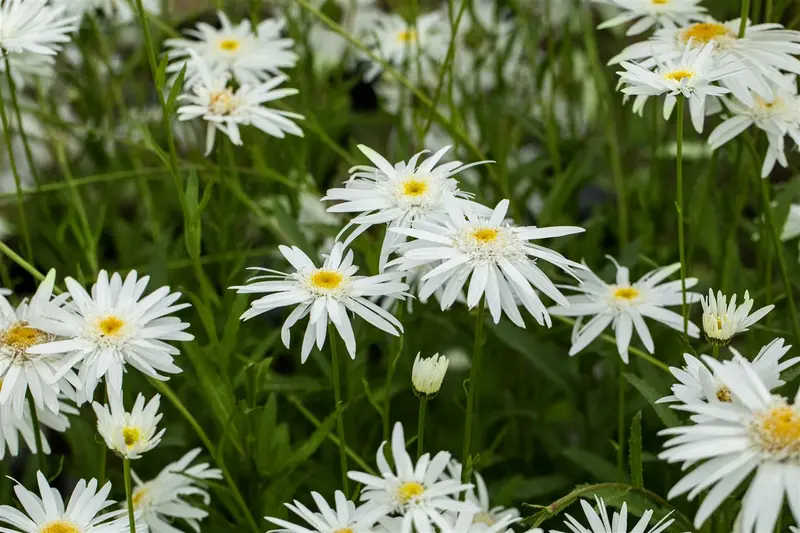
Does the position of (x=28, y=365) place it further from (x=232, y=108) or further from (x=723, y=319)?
(x=723, y=319)

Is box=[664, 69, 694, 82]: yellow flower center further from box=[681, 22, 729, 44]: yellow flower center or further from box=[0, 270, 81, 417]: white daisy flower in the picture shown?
box=[0, 270, 81, 417]: white daisy flower

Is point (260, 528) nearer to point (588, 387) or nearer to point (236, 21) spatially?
point (588, 387)

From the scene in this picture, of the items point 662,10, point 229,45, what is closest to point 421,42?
point 229,45

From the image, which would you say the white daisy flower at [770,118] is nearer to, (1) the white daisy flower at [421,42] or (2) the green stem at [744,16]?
(2) the green stem at [744,16]

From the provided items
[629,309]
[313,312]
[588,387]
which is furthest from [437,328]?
[313,312]

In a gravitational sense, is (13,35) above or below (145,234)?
above

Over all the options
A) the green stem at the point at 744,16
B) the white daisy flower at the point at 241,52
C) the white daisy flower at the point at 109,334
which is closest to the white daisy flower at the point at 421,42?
the white daisy flower at the point at 241,52
